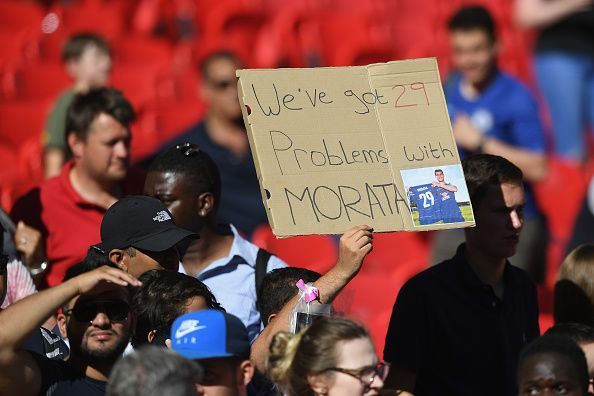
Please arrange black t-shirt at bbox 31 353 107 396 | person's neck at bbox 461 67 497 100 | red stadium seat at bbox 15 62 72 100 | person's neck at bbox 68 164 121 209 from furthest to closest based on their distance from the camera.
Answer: red stadium seat at bbox 15 62 72 100 < person's neck at bbox 461 67 497 100 < person's neck at bbox 68 164 121 209 < black t-shirt at bbox 31 353 107 396

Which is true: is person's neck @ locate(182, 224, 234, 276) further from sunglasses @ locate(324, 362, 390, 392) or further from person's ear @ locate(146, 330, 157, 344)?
sunglasses @ locate(324, 362, 390, 392)

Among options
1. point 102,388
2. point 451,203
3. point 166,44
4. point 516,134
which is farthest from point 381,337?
point 166,44

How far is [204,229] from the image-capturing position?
5336 mm

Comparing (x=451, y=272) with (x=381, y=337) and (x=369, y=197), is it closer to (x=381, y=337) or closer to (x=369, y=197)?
(x=369, y=197)

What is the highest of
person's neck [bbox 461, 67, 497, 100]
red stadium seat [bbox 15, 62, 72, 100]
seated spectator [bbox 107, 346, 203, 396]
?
red stadium seat [bbox 15, 62, 72, 100]

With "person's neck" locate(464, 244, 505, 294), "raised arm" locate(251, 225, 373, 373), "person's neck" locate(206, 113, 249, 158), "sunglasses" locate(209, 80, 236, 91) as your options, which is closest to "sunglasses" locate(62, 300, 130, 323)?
"raised arm" locate(251, 225, 373, 373)

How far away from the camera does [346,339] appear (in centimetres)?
377

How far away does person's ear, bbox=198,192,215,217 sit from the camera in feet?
17.5

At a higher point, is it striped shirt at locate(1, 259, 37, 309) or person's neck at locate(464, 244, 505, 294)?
striped shirt at locate(1, 259, 37, 309)

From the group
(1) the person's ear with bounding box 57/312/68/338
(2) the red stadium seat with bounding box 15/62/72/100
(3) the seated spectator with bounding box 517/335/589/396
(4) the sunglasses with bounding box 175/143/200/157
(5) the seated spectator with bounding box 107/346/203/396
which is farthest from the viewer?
(2) the red stadium seat with bounding box 15/62/72/100

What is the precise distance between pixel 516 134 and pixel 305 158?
300cm

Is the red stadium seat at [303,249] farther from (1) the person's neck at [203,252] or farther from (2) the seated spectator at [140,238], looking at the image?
(2) the seated spectator at [140,238]

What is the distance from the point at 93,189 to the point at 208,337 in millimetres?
2311

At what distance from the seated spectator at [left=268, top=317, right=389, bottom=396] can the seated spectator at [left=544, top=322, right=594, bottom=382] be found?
1041 millimetres
